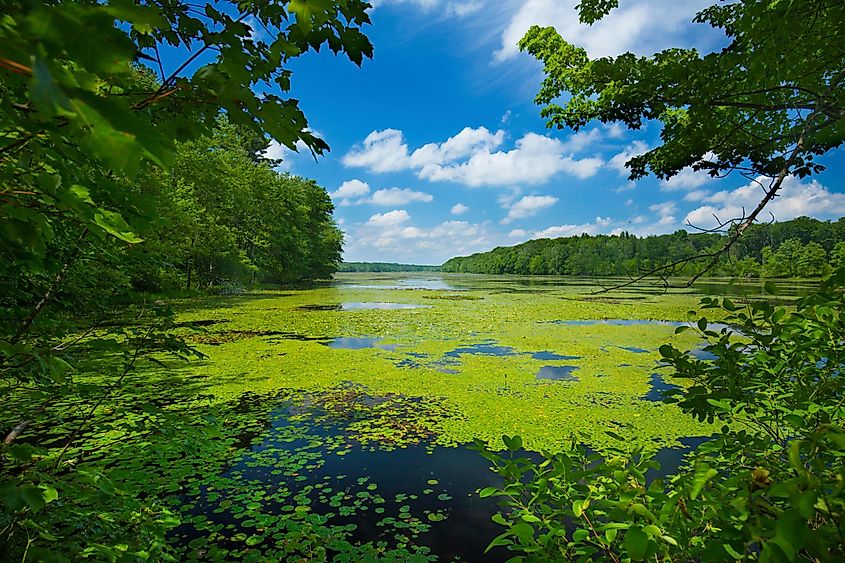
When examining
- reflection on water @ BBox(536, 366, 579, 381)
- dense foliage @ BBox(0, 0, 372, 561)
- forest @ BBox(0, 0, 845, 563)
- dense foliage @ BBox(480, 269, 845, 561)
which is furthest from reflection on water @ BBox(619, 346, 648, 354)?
dense foliage @ BBox(0, 0, 372, 561)

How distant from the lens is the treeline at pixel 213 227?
3.13 meters

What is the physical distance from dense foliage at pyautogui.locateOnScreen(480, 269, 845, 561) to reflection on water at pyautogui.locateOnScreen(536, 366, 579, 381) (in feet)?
18.0

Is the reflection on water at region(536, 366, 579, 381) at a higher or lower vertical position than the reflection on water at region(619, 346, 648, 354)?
higher

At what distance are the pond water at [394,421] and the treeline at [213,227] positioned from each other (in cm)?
132

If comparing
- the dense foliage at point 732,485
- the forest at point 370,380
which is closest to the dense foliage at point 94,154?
the forest at point 370,380

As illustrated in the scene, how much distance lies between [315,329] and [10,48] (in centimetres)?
1119

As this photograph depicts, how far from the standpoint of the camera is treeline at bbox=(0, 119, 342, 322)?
313 centimetres

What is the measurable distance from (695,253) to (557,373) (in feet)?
19.0

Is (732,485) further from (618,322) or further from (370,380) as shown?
(618,322)

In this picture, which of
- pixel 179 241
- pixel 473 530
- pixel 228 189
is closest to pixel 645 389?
pixel 473 530

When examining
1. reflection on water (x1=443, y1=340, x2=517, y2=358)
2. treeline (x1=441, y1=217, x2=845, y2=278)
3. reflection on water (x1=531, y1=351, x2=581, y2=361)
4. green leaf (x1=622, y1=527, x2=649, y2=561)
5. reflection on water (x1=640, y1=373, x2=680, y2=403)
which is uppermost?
treeline (x1=441, y1=217, x2=845, y2=278)

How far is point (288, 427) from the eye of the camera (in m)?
4.68

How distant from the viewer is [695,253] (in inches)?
73.7

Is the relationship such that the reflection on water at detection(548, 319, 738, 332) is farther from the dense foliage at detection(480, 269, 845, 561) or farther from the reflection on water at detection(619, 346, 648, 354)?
the dense foliage at detection(480, 269, 845, 561)
